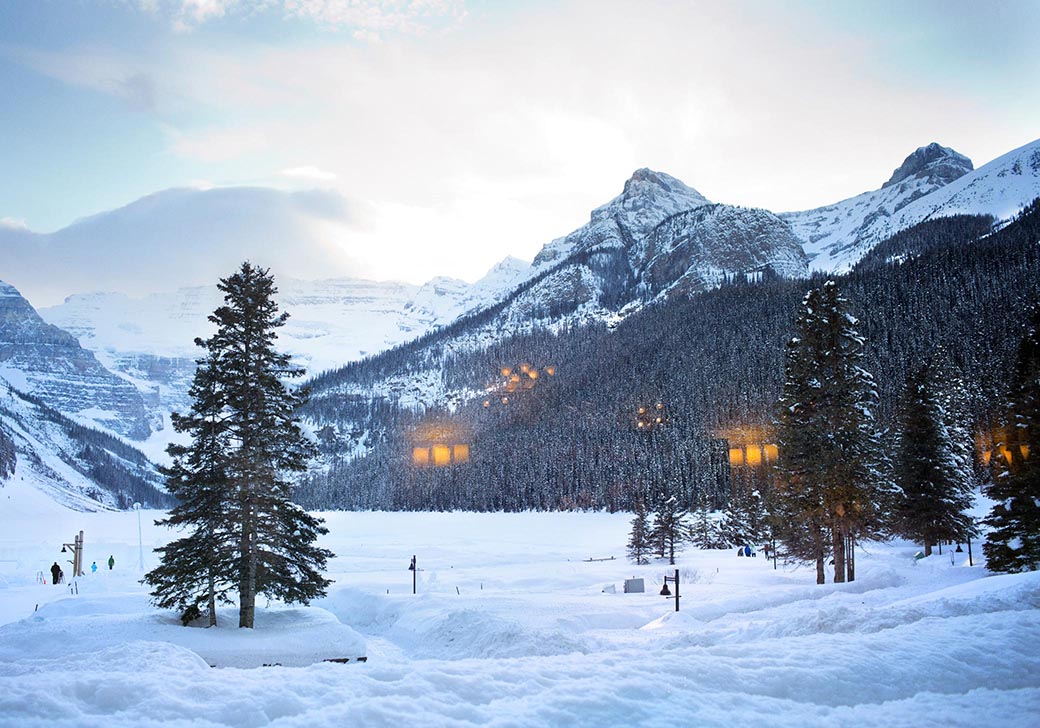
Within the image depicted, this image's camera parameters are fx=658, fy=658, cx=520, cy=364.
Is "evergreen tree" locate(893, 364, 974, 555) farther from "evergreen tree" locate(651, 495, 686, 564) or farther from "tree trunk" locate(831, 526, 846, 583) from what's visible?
"evergreen tree" locate(651, 495, 686, 564)

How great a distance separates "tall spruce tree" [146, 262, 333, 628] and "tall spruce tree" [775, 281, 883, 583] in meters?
21.0

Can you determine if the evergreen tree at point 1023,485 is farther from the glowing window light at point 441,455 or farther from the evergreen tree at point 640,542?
the glowing window light at point 441,455

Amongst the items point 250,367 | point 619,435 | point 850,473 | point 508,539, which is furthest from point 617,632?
point 619,435

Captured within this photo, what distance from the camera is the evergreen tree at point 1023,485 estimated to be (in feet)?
87.2

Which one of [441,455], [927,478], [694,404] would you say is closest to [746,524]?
[927,478]

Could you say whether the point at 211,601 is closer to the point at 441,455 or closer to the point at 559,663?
the point at 559,663

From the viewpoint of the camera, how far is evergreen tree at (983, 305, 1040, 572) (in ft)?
87.2

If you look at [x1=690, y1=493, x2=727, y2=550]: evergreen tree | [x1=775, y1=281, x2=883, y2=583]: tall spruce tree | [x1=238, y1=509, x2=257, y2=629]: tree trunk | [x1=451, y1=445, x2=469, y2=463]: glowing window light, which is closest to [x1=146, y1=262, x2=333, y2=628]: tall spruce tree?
[x1=238, y1=509, x2=257, y2=629]: tree trunk

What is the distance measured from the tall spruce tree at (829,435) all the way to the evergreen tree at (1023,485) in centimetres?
489

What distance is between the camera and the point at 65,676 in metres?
7.94

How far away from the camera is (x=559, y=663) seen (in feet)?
30.8

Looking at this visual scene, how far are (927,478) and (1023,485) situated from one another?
42.6 ft

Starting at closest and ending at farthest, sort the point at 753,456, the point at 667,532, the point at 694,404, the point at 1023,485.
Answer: the point at 1023,485
the point at 667,532
the point at 753,456
the point at 694,404

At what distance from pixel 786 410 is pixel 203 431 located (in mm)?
25256
